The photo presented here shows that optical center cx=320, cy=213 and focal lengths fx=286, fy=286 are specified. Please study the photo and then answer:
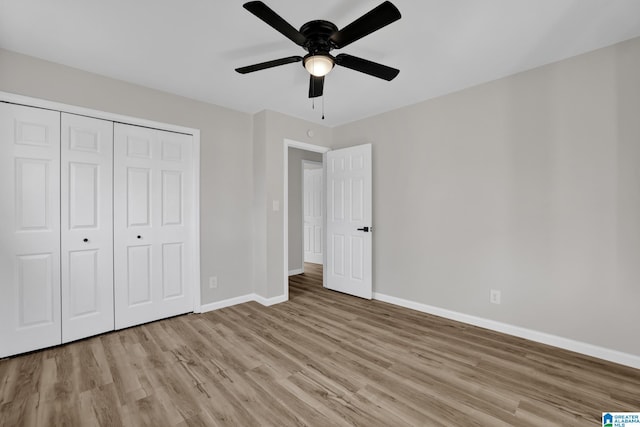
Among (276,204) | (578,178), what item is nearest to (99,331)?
(276,204)

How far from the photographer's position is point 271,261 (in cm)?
375

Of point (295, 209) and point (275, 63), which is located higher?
point (275, 63)

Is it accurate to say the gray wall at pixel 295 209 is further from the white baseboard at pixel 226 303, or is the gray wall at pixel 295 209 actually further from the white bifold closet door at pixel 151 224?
the white bifold closet door at pixel 151 224

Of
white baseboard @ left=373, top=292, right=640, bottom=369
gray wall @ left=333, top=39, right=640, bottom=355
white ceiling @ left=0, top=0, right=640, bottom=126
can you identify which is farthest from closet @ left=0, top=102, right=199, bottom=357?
white baseboard @ left=373, top=292, right=640, bottom=369

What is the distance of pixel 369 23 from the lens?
1.59 meters

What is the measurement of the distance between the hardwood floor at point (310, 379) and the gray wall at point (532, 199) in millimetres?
423

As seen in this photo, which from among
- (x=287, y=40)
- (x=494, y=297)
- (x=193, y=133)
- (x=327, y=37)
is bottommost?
(x=494, y=297)

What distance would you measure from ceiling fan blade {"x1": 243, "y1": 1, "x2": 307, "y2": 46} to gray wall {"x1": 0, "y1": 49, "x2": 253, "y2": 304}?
2.08m

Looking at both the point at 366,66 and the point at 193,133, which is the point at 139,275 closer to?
the point at 193,133

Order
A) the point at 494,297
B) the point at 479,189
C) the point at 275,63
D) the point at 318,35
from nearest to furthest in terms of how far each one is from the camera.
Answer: the point at 318,35 → the point at 275,63 → the point at 494,297 → the point at 479,189

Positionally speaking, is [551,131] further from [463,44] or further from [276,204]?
[276,204]

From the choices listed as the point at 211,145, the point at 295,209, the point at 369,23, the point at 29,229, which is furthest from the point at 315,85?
the point at 295,209

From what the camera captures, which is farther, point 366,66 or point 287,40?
point 287,40

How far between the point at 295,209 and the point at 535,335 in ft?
13.4
